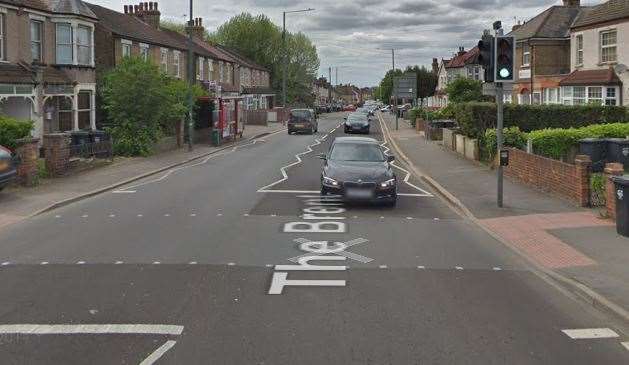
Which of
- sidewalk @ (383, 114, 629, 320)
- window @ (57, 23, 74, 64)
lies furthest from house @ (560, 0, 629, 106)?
window @ (57, 23, 74, 64)

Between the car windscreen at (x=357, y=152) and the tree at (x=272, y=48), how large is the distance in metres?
65.1

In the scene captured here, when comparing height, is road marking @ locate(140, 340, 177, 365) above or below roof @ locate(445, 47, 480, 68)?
below

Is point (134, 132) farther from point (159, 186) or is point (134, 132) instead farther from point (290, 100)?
point (290, 100)

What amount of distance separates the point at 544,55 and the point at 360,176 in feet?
108

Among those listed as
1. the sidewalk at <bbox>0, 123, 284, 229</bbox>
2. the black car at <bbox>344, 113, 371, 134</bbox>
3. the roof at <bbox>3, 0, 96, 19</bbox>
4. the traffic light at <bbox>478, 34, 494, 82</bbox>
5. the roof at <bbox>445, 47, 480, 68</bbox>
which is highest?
the roof at <bbox>445, 47, 480, 68</bbox>

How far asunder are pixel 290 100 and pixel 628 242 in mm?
72636

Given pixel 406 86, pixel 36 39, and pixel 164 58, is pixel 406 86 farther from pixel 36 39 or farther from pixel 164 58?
pixel 36 39

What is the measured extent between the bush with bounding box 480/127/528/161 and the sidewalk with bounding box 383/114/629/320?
1.81 meters

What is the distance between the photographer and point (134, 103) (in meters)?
28.3

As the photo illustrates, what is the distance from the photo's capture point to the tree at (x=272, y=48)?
268 feet

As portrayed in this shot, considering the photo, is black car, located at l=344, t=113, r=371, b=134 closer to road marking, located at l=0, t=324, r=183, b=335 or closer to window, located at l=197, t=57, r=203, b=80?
window, located at l=197, t=57, r=203, b=80

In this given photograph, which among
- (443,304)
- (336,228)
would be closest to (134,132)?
(336,228)

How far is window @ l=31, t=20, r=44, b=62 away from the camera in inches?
1141

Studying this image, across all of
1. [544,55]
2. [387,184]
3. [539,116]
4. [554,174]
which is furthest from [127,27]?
[554,174]
